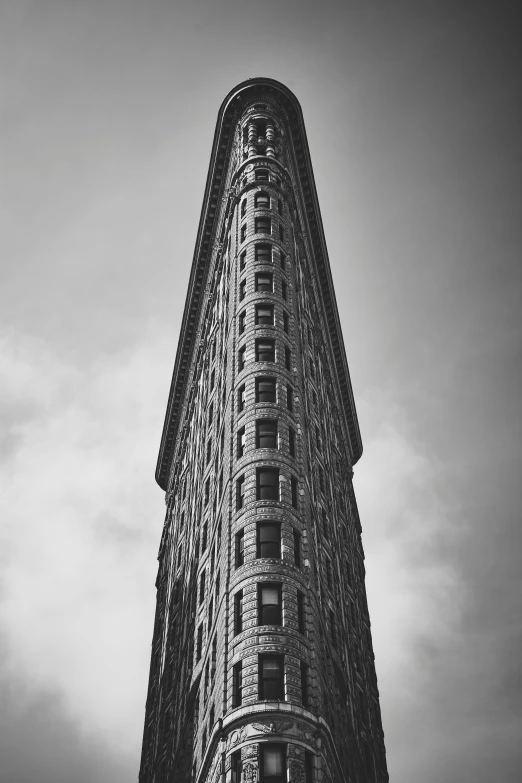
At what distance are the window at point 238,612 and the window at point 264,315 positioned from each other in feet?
78.8

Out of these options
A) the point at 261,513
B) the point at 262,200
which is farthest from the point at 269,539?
the point at 262,200

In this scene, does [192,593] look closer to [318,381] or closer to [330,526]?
[330,526]

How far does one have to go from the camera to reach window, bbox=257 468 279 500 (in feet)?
166

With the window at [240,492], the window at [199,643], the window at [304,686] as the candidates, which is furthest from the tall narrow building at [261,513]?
the window at [199,643]

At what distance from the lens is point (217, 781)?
39188 mm

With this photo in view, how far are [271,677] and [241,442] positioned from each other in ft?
59.2

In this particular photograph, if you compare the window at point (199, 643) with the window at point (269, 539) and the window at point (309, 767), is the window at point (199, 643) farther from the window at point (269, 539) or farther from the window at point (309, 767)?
the window at point (309, 767)

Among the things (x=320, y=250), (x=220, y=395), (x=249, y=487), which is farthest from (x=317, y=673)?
(x=320, y=250)

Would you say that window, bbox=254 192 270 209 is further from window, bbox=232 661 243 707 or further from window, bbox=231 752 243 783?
window, bbox=231 752 243 783

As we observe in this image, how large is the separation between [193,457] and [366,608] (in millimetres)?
28630

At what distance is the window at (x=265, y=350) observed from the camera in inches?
2363

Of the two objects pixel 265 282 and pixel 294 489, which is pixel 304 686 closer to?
pixel 294 489

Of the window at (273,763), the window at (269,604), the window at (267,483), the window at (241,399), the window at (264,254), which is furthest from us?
the window at (264,254)

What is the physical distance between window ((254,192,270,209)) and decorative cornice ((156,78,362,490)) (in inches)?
705
